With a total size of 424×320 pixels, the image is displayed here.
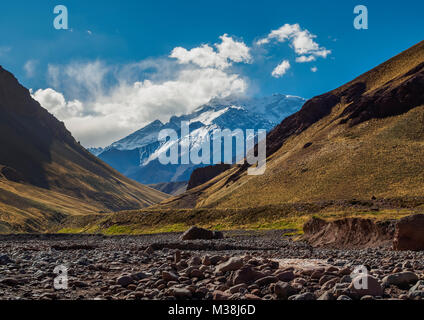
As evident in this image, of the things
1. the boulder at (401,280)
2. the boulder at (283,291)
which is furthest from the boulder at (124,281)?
the boulder at (401,280)

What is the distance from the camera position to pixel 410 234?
25.0 m

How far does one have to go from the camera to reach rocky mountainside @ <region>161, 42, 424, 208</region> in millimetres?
83500

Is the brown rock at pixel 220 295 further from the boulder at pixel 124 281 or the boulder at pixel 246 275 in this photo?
the boulder at pixel 124 281

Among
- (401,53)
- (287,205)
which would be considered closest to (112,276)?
(287,205)

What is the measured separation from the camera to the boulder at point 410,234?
24622 millimetres

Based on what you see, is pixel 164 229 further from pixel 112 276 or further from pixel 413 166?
pixel 112 276

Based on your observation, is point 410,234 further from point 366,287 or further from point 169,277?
point 169,277

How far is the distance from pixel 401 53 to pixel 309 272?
17490 cm

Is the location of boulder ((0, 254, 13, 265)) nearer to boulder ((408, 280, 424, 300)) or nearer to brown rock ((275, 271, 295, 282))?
brown rock ((275, 271, 295, 282))

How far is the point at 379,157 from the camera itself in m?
92.8

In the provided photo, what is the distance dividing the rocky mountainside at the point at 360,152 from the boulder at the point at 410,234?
45025 mm

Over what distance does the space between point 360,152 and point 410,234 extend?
7852cm

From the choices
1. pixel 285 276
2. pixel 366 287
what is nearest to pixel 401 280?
pixel 366 287
